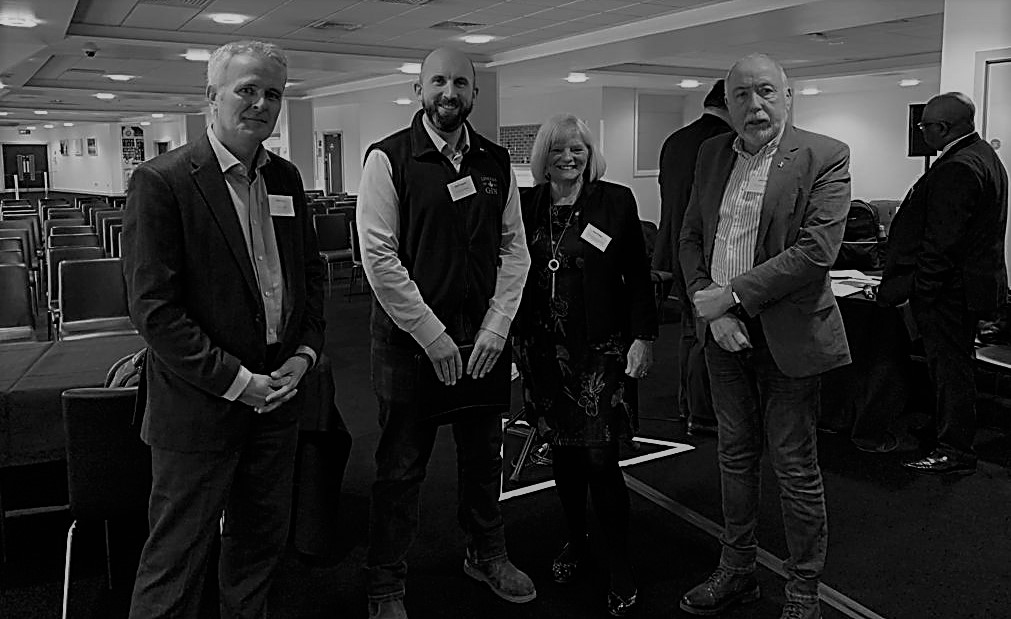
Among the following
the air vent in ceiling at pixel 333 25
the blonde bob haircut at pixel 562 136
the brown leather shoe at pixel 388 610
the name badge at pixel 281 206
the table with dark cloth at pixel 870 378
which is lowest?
the brown leather shoe at pixel 388 610

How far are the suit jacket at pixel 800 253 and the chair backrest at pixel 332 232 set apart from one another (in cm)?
723

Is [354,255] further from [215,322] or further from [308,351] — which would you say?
[215,322]

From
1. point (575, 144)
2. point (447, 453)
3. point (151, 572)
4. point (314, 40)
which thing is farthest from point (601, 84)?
point (151, 572)

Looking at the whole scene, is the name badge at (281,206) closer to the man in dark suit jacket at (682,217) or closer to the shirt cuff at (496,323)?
the shirt cuff at (496,323)

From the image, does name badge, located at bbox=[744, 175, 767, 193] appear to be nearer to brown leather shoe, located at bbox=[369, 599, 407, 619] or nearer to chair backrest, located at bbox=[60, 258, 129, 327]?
brown leather shoe, located at bbox=[369, 599, 407, 619]

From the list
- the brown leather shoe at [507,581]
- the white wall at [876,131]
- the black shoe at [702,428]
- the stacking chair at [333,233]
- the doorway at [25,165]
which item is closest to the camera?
the brown leather shoe at [507,581]

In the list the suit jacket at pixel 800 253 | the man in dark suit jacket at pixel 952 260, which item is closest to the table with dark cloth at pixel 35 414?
the suit jacket at pixel 800 253

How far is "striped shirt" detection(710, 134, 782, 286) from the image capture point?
2.38 m

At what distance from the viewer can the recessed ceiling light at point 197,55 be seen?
363 inches

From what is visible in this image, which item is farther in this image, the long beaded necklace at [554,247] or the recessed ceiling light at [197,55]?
the recessed ceiling light at [197,55]

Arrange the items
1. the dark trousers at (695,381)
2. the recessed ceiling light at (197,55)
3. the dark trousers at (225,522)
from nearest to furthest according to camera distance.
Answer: the dark trousers at (225,522) → the dark trousers at (695,381) → the recessed ceiling light at (197,55)

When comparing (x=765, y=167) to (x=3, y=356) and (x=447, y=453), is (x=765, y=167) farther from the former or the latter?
(x=3, y=356)

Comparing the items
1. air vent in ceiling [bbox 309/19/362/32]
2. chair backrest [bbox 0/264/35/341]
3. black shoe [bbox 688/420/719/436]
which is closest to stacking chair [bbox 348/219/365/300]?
air vent in ceiling [bbox 309/19/362/32]

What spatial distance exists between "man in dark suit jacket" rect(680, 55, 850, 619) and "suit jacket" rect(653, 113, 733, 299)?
1.28 meters
